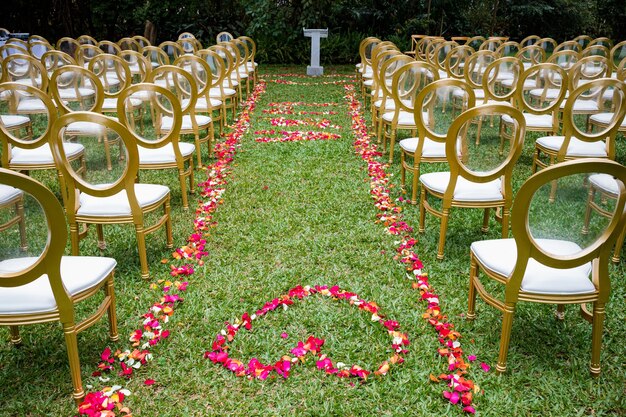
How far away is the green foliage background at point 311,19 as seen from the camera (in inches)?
571

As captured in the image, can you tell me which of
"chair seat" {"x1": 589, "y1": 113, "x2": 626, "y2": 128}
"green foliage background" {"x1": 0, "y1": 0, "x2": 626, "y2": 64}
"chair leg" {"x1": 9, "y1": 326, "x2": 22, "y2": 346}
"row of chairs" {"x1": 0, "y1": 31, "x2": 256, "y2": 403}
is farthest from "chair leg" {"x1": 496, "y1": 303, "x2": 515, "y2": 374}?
"green foliage background" {"x1": 0, "y1": 0, "x2": 626, "y2": 64}

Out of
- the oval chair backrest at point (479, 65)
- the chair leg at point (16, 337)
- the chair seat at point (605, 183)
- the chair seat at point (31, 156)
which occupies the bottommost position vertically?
the chair leg at point (16, 337)

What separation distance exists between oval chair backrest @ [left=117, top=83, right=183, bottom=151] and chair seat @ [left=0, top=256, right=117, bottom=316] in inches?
62.6

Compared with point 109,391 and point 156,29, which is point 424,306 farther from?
point 156,29

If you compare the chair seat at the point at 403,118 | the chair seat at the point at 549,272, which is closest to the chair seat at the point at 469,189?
the chair seat at the point at 549,272

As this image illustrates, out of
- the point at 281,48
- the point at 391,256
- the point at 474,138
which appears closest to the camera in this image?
the point at 474,138

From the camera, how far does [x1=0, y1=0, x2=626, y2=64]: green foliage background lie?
14516 millimetres

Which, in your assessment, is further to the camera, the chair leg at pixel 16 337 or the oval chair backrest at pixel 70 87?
the oval chair backrest at pixel 70 87

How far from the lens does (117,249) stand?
4.09 metres

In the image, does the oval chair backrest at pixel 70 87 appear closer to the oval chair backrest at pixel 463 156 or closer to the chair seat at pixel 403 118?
the chair seat at pixel 403 118

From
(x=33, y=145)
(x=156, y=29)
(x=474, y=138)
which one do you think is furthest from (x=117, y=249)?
(x=156, y=29)

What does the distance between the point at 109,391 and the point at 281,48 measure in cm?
1279

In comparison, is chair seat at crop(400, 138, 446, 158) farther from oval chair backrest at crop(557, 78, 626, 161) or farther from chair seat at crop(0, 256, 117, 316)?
chair seat at crop(0, 256, 117, 316)

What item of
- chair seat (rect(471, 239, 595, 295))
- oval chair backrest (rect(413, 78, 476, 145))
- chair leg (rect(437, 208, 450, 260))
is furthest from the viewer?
oval chair backrest (rect(413, 78, 476, 145))
